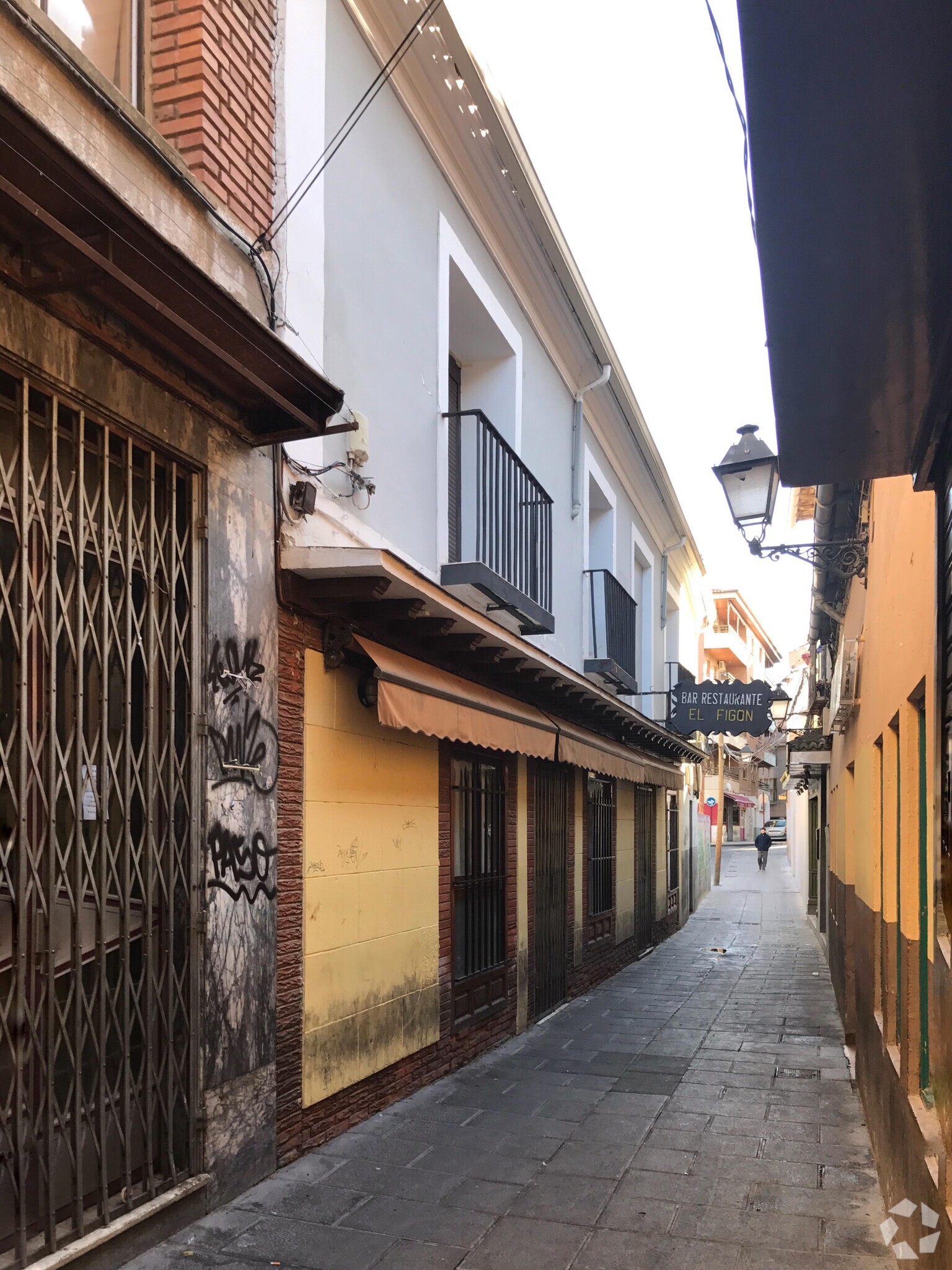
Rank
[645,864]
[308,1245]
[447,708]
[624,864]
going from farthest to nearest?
1. [645,864]
2. [624,864]
3. [447,708]
4. [308,1245]

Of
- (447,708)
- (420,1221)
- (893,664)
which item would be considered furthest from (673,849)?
(420,1221)

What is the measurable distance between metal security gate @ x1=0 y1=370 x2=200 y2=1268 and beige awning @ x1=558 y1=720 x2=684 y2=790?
5.25m

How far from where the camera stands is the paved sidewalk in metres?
4.68

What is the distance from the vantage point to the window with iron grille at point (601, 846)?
13.2 metres

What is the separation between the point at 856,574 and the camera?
25.3ft

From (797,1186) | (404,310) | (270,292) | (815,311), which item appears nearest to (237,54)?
(270,292)

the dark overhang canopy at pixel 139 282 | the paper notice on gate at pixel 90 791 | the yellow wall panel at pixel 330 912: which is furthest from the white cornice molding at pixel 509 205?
the yellow wall panel at pixel 330 912

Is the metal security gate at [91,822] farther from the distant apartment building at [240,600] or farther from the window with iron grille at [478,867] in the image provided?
the window with iron grille at [478,867]

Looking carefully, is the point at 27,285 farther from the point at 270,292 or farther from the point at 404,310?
the point at 404,310

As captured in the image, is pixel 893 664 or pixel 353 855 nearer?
pixel 893 664

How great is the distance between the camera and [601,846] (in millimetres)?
13875

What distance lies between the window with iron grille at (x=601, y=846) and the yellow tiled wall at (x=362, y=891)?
570 cm

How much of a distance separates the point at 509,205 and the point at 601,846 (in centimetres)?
796

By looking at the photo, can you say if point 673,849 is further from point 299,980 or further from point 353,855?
point 299,980
